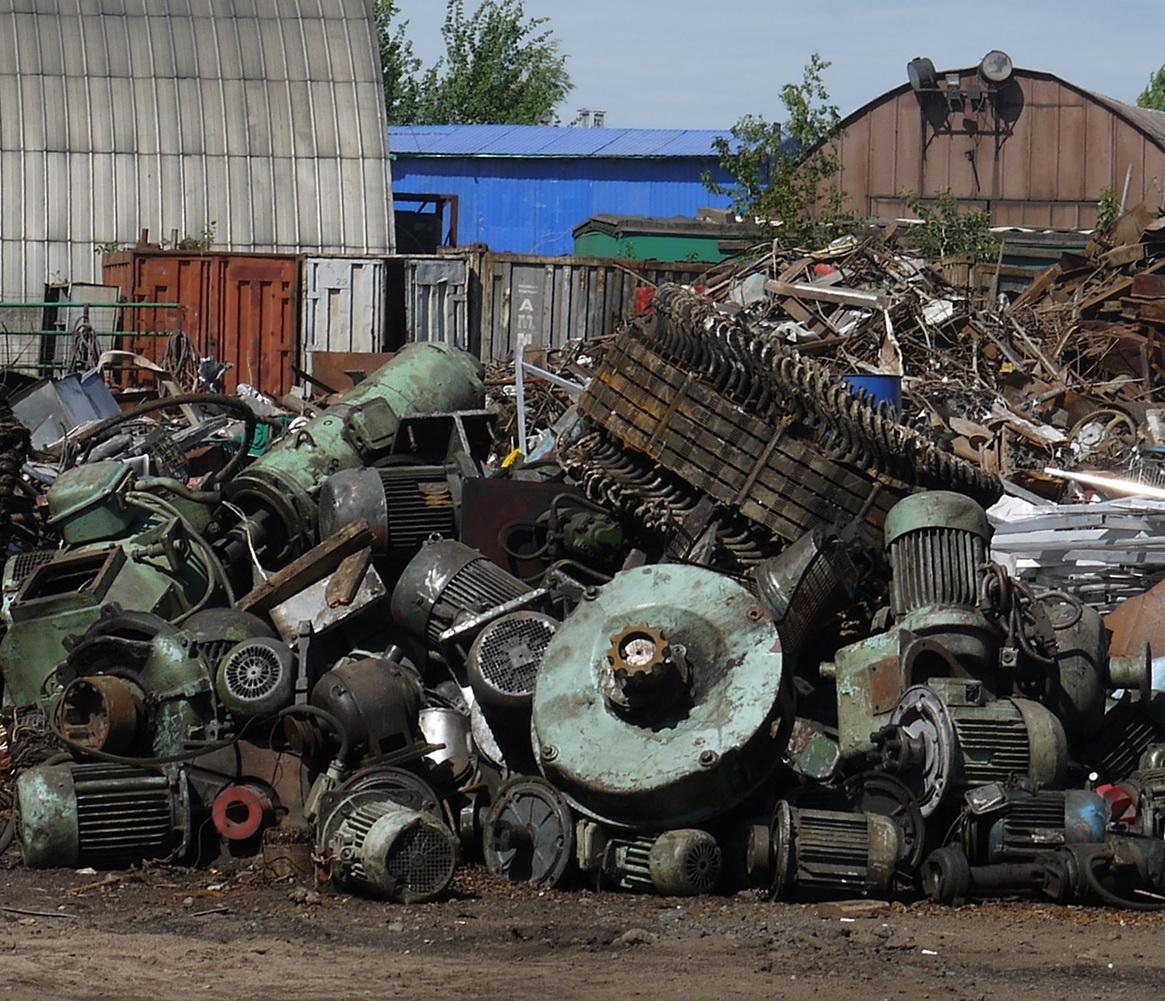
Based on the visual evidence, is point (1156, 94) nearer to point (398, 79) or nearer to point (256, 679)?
point (398, 79)

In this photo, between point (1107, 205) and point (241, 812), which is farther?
point (1107, 205)

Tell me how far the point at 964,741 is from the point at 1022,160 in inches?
984

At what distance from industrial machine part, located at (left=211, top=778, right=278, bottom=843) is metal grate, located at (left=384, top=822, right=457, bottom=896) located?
0.90 metres

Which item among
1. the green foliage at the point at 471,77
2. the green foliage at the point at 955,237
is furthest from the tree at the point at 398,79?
the green foliage at the point at 955,237

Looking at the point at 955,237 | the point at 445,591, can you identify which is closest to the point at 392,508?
the point at 445,591

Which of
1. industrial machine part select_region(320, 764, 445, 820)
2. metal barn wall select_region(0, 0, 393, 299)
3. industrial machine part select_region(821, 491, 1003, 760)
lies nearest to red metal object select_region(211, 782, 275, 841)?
industrial machine part select_region(320, 764, 445, 820)

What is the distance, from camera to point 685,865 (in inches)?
273

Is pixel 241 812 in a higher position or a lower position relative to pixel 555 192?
lower

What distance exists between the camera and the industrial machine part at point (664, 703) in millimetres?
7137

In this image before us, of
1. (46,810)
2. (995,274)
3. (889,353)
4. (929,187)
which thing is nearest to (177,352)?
(889,353)

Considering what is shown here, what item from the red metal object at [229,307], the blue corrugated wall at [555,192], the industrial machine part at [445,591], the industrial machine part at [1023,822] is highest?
the blue corrugated wall at [555,192]

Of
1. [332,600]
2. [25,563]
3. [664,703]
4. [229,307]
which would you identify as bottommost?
[664,703]

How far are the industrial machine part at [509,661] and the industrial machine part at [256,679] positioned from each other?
777 mm

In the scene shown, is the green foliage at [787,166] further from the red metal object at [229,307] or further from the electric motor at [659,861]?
the electric motor at [659,861]
